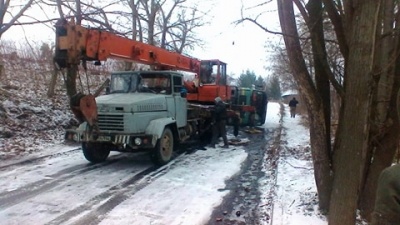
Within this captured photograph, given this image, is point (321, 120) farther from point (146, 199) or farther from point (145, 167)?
point (145, 167)

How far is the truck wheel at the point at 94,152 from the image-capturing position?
9664 mm

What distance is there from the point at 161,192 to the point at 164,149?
277 centimetres

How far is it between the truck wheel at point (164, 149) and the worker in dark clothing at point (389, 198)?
7.81 metres

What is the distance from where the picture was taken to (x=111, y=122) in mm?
9336

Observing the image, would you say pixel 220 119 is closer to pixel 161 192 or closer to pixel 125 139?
pixel 125 139

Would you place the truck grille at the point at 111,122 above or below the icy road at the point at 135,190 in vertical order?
above

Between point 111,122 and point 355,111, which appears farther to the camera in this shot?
point 111,122

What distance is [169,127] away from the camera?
10.4 m

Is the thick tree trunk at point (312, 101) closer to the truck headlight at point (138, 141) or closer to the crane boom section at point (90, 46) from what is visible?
the crane boom section at point (90, 46)

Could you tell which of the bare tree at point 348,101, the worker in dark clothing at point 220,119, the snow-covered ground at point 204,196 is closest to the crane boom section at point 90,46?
Answer: the snow-covered ground at point 204,196

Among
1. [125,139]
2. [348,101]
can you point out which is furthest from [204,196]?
[348,101]

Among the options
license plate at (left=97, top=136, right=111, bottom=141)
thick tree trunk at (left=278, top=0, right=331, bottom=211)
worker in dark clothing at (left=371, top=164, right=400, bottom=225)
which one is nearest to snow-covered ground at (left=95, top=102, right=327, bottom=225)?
thick tree trunk at (left=278, top=0, right=331, bottom=211)

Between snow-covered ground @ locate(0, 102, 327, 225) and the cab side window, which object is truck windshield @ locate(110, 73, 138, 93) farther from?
snow-covered ground @ locate(0, 102, 327, 225)

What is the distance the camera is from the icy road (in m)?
5.84
